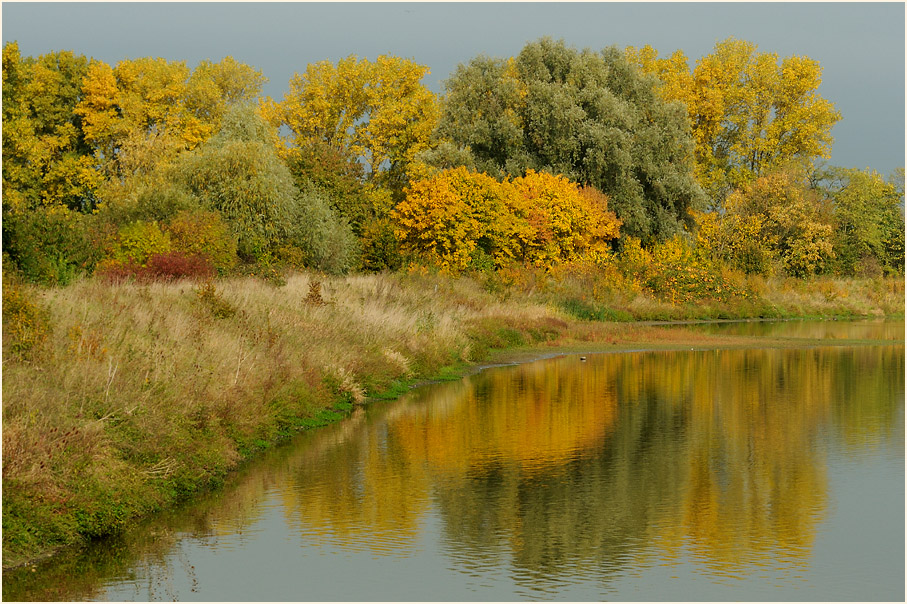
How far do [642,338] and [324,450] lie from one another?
94.4 feet

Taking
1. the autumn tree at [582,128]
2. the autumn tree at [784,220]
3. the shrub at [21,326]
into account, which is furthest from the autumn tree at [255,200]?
the autumn tree at [784,220]

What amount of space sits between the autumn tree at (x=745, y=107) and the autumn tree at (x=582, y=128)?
1396cm

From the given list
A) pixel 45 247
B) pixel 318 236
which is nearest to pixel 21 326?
pixel 45 247

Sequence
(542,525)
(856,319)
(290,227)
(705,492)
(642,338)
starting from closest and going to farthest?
1. (542,525)
2. (705,492)
3. (642,338)
4. (290,227)
5. (856,319)

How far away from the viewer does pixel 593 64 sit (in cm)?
6938

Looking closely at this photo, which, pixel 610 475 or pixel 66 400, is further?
pixel 610 475

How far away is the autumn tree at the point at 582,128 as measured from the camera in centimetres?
6669

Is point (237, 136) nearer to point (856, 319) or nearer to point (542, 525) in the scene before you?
point (856, 319)

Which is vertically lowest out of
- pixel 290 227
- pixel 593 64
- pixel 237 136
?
pixel 290 227

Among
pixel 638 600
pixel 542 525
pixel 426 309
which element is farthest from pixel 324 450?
pixel 426 309

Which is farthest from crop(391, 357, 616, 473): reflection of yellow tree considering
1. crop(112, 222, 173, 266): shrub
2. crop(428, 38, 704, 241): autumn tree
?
crop(428, 38, 704, 241): autumn tree

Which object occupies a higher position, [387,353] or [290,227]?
[290,227]

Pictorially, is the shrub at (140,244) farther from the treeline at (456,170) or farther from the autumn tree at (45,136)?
the autumn tree at (45,136)

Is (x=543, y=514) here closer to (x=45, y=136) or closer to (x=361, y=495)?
(x=361, y=495)
